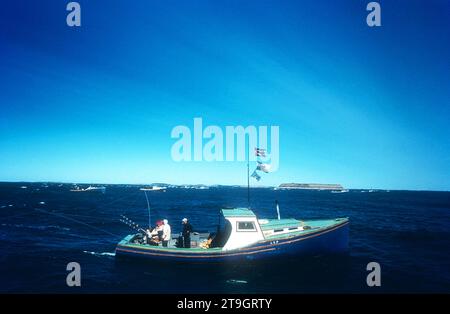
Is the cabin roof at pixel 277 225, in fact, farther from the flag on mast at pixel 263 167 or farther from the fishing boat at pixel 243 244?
the flag on mast at pixel 263 167

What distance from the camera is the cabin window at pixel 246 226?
16.6m

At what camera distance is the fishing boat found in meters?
16.4

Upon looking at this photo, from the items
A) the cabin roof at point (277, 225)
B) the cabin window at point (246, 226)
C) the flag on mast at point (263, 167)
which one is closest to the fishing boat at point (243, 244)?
the cabin window at point (246, 226)

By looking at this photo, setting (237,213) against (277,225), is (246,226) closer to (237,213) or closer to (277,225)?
(237,213)

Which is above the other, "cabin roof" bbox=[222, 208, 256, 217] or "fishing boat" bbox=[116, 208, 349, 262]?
"cabin roof" bbox=[222, 208, 256, 217]

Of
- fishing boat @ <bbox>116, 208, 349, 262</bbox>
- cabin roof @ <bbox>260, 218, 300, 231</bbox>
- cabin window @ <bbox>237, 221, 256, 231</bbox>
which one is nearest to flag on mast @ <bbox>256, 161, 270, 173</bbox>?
fishing boat @ <bbox>116, 208, 349, 262</bbox>

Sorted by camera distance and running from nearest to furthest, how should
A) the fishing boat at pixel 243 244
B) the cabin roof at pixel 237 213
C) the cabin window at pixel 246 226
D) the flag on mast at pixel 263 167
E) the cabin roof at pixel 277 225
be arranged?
1. the fishing boat at pixel 243 244
2. the cabin window at pixel 246 226
3. the cabin roof at pixel 237 213
4. the cabin roof at pixel 277 225
5. the flag on mast at pixel 263 167

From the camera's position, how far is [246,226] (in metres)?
16.7

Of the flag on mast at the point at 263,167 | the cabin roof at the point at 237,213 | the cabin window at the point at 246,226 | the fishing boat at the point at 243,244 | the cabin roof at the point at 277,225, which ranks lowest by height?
the fishing boat at the point at 243,244

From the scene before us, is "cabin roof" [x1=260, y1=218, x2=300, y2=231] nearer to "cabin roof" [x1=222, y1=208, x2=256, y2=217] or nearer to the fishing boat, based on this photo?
the fishing boat

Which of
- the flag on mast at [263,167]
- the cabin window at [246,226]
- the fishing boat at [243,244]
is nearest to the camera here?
the fishing boat at [243,244]

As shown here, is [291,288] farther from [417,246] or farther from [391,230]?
[391,230]
